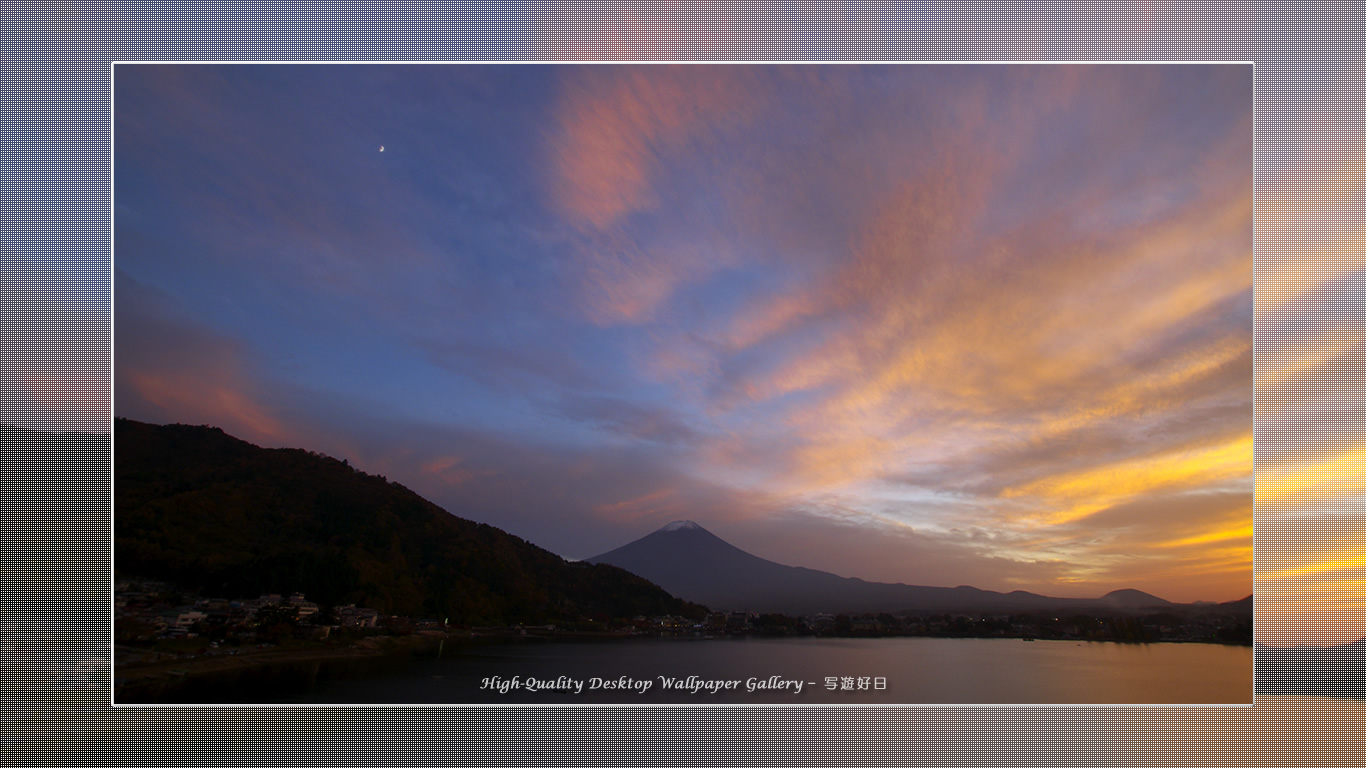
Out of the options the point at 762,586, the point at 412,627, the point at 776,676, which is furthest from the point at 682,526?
the point at 412,627

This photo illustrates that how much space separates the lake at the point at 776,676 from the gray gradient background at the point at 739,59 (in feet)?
0.91

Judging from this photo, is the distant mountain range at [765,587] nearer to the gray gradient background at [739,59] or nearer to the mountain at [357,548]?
the mountain at [357,548]

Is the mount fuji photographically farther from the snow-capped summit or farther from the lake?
the lake

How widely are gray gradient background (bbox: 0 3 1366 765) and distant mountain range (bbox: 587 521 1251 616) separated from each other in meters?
1.50

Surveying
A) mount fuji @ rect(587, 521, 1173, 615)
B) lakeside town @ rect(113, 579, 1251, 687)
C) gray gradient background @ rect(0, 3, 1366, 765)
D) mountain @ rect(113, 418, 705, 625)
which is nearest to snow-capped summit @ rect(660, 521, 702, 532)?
mount fuji @ rect(587, 521, 1173, 615)

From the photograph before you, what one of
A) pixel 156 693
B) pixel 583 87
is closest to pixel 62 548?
pixel 156 693

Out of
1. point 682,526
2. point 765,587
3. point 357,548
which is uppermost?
point 682,526

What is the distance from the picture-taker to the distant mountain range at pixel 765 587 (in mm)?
6492

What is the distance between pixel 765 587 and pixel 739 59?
15.6ft

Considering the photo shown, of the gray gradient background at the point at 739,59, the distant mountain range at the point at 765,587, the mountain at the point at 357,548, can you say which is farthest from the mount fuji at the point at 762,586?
the gray gradient background at the point at 739,59

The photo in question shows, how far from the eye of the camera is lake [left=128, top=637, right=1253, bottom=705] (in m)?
5.27

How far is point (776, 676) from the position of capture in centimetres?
539

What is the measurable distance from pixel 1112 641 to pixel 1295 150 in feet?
13.5

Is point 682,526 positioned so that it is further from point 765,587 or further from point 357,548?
point 357,548
